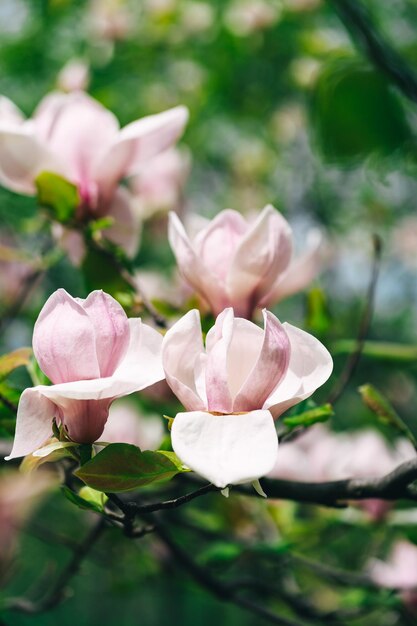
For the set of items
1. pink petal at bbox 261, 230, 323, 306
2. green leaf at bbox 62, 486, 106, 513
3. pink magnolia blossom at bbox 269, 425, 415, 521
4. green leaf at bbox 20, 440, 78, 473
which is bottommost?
pink magnolia blossom at bbox 269, 425, 415, 521

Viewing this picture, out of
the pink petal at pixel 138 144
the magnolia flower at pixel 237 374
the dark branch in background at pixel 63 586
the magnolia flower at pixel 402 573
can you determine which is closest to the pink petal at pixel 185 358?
the magnolia flower at pixel 237 374

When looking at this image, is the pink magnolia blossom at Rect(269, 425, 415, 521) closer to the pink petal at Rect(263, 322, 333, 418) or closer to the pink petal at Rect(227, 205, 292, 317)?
the pink petal at Rect(227, 205, 292, 317)

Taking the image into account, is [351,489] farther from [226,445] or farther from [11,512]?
[11,512]

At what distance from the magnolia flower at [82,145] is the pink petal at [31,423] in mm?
275

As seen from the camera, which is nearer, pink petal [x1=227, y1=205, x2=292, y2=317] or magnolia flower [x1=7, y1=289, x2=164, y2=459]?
magnolia flower [x1=7, y1=289, x2=164, y2=459]

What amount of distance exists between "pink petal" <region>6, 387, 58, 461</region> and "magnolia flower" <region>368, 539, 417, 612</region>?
23.3 inches

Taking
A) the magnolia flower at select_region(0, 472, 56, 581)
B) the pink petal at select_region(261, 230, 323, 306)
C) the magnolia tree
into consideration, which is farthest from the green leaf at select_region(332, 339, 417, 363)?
the magnolia flower at select_region(0, 472, 56, 581)

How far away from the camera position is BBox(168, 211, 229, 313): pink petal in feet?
1.63

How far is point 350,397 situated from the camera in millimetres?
3623

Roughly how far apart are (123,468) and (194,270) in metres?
0.18

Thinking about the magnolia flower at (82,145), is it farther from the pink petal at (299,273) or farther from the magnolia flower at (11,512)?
the magnolia flower at (11,512)

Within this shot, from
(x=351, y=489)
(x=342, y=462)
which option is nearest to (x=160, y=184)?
(x=342, y=462)

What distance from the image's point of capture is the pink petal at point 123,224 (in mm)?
641

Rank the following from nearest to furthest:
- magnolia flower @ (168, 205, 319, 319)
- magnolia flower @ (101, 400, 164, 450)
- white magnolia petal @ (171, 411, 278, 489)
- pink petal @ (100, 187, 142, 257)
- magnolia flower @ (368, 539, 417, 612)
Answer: white magnolia petal @ (171, 411, 278, 489) → magnolia flower @ (168, 205, 319, 319) → pink petal @ (100, 187, 142, 257) → magnolia flower @ (368, 539, 417, 612) → magnolia flower @ (101, 400, 164, 450)
